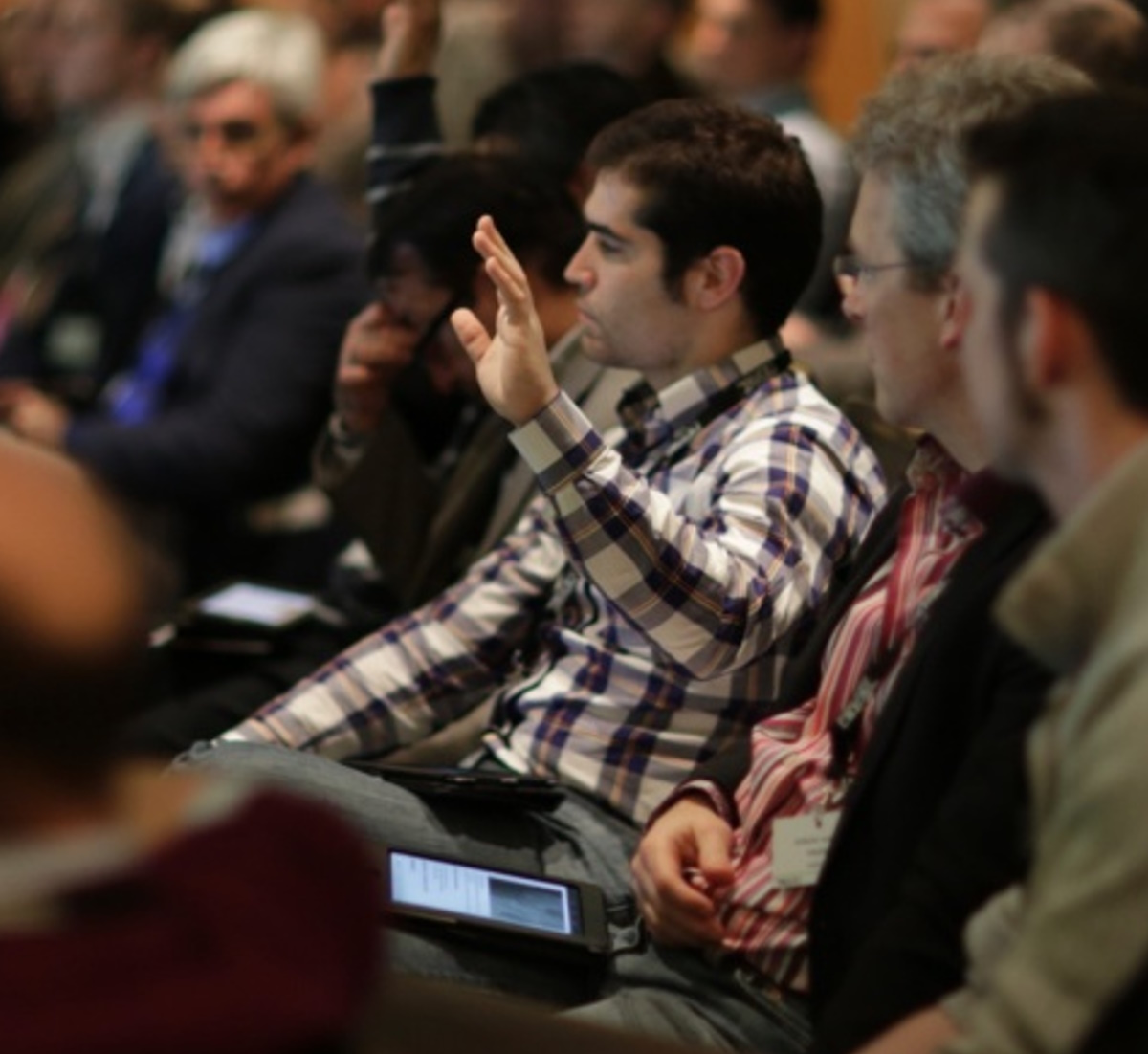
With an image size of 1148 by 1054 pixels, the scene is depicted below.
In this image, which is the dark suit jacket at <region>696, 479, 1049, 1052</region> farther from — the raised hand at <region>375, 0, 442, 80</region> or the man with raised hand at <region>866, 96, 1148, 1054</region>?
the raised hand at <region>375, 0, 442, 80</region>

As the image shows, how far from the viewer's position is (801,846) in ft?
6.57

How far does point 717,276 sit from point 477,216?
2.10 feet

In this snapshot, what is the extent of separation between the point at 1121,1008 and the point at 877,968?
344mm

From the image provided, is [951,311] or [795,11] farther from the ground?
[795,11]

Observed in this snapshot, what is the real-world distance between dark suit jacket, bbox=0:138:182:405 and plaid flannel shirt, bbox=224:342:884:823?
2.04 m

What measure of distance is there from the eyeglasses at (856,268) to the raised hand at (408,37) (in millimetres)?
1399

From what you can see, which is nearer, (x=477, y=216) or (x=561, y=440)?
(x=561, y=440)

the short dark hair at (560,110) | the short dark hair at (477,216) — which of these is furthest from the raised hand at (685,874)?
the short dark hair at (560,110)

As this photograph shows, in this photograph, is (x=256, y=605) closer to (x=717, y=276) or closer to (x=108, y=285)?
(x=717, y=276)

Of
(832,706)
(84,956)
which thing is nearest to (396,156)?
(832,706)

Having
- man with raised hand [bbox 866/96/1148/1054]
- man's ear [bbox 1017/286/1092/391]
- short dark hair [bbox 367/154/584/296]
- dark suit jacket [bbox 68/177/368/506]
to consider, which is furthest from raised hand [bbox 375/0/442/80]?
man's ear [bbox 1017/286/1092/391]

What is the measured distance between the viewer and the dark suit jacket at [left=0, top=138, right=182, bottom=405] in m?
4.69

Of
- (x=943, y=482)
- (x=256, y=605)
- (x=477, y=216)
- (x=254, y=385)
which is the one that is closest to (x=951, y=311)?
(x=943, y=482)

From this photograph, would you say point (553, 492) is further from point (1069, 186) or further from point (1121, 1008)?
point (1121, 1008)
